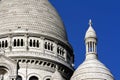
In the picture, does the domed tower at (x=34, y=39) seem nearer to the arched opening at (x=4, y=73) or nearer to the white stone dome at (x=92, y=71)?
the arched opening at (x=4, y=73)

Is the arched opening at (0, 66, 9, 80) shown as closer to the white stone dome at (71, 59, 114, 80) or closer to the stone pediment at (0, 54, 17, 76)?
the stone pediment at (0, 54, 17, 76)

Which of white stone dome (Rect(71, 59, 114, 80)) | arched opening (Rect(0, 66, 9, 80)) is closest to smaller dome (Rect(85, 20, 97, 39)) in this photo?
white stone dome (Rect(71, 59, 114, 80))

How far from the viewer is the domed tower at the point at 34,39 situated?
209 ft

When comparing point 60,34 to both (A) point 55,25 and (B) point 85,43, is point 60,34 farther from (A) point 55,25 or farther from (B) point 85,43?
(B) point 85,43

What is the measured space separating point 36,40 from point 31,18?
303 cm

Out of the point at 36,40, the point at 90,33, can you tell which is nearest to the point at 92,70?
the point at 90,33

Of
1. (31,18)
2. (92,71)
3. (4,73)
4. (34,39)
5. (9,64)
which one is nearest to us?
(92,71)

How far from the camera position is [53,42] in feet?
217

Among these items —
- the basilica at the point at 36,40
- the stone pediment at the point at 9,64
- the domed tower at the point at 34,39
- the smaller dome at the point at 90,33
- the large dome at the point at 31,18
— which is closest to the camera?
the stone pediment at the point at 9,64

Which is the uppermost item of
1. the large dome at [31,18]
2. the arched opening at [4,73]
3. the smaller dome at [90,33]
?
the large dome at [31,18]

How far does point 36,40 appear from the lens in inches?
2581

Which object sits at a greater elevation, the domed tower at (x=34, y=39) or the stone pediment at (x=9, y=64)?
the domed tower at (x=34, y=39)

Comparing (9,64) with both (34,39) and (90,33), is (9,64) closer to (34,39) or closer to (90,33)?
(90,33)

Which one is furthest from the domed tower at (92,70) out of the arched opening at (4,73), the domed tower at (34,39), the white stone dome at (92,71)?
the domed tower at (34,39)
